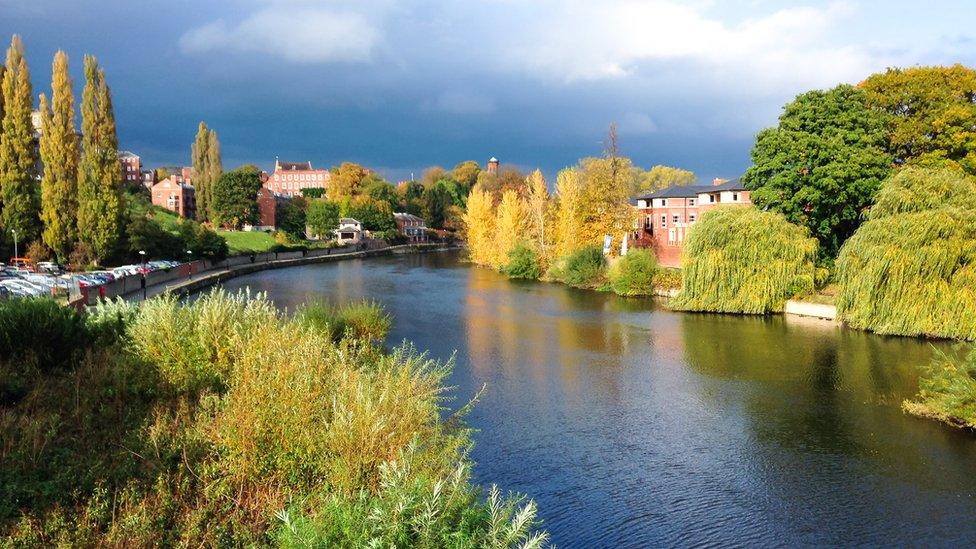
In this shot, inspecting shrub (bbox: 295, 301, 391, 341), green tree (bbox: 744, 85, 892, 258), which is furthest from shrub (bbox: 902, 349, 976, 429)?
green tree (bbox: 744, 85, 892, 258)

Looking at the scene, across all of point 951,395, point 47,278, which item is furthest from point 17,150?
point 951,395

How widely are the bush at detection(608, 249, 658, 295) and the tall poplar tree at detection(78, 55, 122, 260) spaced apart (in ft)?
97.6

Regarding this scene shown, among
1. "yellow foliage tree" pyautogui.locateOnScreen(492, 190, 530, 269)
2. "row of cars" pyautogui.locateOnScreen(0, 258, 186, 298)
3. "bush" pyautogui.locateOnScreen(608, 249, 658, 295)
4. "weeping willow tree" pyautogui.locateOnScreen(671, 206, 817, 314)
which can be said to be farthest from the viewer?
"yellow foliage tree" pyautogui.locateOnScreen(492, 190, 530, 269)

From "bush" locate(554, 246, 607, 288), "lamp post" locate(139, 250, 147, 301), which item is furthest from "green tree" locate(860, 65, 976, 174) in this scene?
"lamp post" locate(139, 250, 147, 301)

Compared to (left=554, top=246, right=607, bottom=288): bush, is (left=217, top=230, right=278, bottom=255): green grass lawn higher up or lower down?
higher up

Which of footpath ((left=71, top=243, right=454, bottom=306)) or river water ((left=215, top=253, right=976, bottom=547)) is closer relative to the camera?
river water ((left=215, top=253, right=976, bottom=547))

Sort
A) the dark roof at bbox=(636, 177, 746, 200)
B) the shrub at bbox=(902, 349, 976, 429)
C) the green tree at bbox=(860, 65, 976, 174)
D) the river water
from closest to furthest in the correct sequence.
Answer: the river water < the shrub at bbox=(902, 349, 976, 429) < the green tree at bbox=(860, 65, 976, 174) < the dark roof at bbox=(636, 177, 746, 200)

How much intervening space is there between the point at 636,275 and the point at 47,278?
1138 inches

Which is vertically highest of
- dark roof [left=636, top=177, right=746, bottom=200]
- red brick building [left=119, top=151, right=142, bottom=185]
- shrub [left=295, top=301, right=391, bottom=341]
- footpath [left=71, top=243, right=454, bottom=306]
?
red brick building [left=119, top=151, right=142, bottom=185]

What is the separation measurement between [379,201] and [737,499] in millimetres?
95982

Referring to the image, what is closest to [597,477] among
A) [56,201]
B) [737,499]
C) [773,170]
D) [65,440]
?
[737,499]

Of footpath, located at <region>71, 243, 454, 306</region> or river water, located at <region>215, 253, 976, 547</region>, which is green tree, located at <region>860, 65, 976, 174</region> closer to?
river water, located at <region>215, 253, 976, 547</region>

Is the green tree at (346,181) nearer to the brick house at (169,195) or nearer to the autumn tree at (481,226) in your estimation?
the brick house at (169,195)

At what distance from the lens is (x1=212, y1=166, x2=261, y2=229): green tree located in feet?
256
